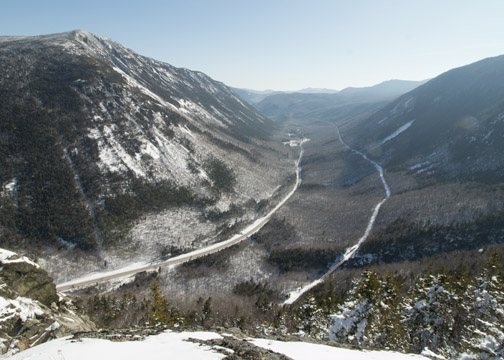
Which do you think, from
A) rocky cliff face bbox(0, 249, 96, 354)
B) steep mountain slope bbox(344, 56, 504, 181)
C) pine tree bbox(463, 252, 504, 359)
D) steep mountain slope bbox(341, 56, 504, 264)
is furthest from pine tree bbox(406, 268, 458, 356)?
steep mountain slope bbox(344, 56, 504, 181)

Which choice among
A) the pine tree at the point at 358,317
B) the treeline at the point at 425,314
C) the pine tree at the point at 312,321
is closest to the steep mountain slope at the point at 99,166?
the pine tree at the point at 312,321

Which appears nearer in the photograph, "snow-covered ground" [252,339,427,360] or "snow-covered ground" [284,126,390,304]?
"snow-covered ground" [252,339,427,360]

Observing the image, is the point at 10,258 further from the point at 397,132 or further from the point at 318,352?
the point at 397,132

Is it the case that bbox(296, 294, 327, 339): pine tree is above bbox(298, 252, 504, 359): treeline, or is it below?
below

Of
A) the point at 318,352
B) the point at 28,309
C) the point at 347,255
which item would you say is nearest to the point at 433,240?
the point at 347,255

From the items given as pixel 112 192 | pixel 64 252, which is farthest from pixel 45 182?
pixel 64 252

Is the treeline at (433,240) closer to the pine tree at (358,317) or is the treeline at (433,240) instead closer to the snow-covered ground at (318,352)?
the pine tree at (358,317)

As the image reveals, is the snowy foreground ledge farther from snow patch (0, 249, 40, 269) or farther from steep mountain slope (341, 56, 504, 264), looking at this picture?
steep mountain slope (341, 56, 504, 264)
